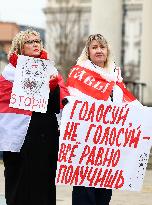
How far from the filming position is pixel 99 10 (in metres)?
18.3

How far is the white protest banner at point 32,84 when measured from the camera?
18.0ft

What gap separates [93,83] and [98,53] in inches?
9.4

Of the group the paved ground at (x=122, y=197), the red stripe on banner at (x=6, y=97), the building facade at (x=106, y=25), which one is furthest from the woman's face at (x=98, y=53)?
the building facade at (x=106, y=25)

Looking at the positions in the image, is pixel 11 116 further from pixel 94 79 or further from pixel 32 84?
pixel 94 79

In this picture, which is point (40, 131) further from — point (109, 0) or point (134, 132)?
point (109, 0)

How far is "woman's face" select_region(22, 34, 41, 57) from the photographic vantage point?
215 inches

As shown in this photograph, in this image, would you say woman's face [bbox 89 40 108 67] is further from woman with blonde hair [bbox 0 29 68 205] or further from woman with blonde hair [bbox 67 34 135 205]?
woman with blonde hair [bbox 0 29 68 205]

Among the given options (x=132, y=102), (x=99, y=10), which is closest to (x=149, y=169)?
→ (x=132, y=102)

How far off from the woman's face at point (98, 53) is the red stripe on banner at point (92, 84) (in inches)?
4.2

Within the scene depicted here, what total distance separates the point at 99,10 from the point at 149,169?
819cm

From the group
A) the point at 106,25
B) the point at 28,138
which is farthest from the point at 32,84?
the point at 106,25

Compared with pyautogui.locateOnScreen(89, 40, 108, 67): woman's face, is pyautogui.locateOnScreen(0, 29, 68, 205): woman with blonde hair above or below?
below

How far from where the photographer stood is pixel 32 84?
557 cm

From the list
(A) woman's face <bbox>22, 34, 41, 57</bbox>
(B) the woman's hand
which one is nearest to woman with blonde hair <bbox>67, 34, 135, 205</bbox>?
(B) the woman's hand
